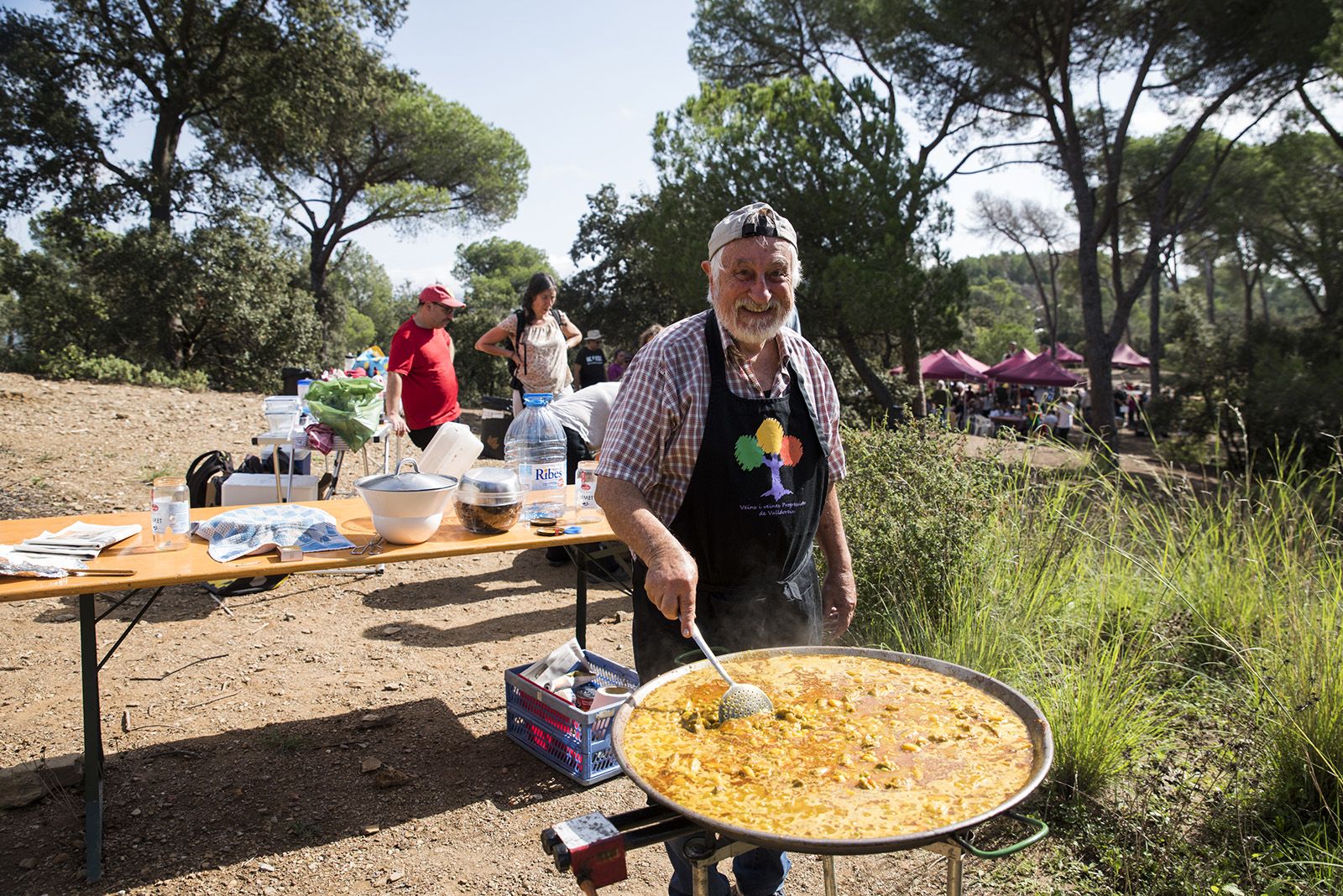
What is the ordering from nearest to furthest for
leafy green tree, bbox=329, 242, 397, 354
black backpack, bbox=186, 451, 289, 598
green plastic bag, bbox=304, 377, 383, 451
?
green plastic bag, bbox=304, 377, 383, 451 → black backpack, bbox=186, 451, 289, 598 → leafy green tree, bbox=329, 242, 397, 354

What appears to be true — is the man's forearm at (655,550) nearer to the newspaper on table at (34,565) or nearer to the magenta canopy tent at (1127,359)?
the newspaper on table at (34,565)

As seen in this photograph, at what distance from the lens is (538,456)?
423cm

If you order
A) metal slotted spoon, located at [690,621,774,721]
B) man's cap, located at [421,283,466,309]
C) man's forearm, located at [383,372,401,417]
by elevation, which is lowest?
metal slotted spoon, located at [690,621,774,721]

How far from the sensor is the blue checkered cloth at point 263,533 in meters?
2.85

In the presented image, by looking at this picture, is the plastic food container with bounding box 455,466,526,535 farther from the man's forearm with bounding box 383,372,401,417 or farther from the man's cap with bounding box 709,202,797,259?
the man's forearm with bounding box 383,372,401,417

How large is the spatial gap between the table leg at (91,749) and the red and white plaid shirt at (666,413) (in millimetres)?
1860

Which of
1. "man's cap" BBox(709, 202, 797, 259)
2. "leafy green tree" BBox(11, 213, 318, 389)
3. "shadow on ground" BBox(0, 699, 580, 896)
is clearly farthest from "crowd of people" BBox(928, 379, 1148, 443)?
"man's cap" BBox(709, 202, 797, 259)

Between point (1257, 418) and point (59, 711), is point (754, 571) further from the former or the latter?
point (1257, 418)

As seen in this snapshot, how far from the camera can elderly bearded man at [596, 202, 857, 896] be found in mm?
1963

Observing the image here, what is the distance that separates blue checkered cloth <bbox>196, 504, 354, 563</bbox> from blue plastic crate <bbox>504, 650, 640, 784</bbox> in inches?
40.4

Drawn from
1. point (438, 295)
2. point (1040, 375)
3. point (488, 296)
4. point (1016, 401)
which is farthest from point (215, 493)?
point (488, 296)

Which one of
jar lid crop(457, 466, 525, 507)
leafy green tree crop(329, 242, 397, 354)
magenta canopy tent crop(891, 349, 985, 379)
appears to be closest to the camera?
jar lid crop(457, 466, 525, 507)

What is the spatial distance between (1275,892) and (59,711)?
4.59 meters

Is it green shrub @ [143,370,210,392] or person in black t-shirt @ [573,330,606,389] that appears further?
green shrub @ [143,370,210,392]
